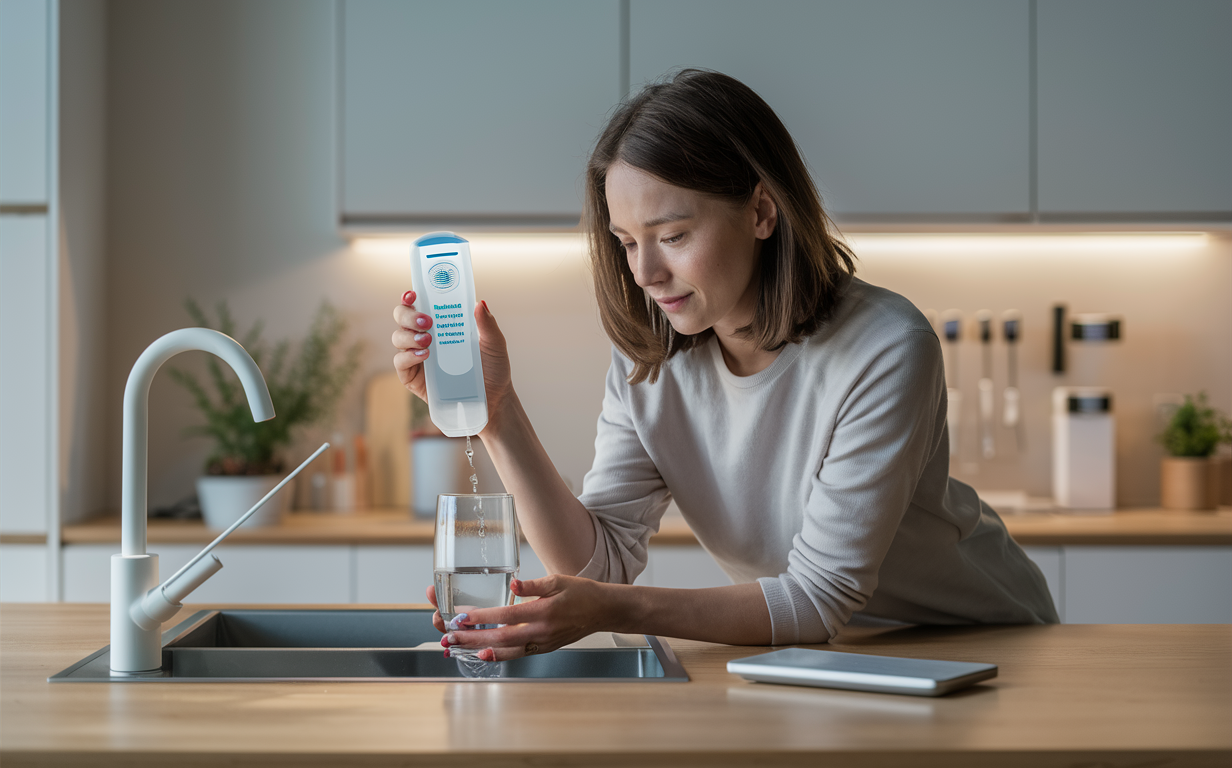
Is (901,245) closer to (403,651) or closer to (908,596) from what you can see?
(908,596)

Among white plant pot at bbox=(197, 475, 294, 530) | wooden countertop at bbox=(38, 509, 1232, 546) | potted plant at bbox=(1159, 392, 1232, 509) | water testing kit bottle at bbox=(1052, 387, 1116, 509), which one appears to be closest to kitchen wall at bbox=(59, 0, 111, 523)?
wooden countertop at bbox=(38, 509, 1232, 546)

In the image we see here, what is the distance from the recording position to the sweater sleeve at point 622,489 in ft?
4.60

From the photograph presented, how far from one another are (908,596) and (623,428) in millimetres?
436

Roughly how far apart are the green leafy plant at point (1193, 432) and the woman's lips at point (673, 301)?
1928 mm

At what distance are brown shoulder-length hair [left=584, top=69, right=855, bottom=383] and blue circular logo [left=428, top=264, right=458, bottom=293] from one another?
10.3 inches

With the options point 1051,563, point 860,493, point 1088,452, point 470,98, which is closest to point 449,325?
point 860,493

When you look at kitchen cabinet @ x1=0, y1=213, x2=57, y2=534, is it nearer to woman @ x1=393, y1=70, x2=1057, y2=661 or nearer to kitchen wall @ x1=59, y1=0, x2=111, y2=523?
kitchen wall @ x1=59, y1=0, x2=111, y2=523

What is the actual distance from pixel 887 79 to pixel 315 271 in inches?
61.1

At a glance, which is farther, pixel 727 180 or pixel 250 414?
pixel 250 414

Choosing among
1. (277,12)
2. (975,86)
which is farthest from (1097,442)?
(277,12)

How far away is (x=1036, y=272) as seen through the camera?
2764 millimetres

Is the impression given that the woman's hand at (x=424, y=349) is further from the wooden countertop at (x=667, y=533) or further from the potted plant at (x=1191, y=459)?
the potted plant at (x=1191, y=459)

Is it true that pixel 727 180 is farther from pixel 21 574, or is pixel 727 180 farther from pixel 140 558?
pixel 21 574

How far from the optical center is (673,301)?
125 centimetres
